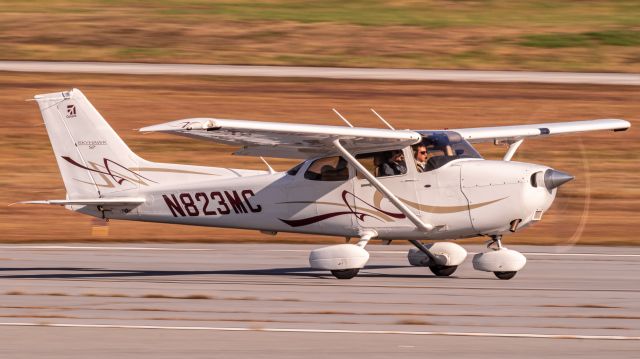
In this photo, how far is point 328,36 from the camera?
4053 centimetres

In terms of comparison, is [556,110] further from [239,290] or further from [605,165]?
[239,290]

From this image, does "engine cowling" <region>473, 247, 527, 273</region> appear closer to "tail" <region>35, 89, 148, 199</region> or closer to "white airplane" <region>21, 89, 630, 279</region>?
"white airplane" <region>21, 89, 630, 279</region>

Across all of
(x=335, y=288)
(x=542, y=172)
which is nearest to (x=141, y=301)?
(x=335, y=288)

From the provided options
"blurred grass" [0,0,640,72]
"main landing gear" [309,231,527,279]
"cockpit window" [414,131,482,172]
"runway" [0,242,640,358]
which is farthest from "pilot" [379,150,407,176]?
"blurred grass" [0,0,640,72]

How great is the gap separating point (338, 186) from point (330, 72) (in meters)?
21.8

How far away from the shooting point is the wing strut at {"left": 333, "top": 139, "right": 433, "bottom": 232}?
13.8m

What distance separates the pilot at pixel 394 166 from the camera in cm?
1394

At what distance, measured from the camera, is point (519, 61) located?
1470 inches

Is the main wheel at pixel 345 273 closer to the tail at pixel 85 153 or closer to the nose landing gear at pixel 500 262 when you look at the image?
the nose landing gear at pixel 500 262

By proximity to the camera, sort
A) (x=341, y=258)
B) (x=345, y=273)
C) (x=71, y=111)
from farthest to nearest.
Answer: (x=71, y=111), (x=345, y=273), (x=341, y=258)

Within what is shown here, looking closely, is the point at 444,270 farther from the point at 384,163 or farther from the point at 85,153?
the point at 85,153

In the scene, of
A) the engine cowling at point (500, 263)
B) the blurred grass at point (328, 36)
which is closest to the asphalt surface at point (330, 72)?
the blurred grass at point (328, 36)

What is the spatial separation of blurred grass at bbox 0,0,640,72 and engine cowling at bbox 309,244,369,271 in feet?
77.4

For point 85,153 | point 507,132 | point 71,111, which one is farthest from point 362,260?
point 71,111
